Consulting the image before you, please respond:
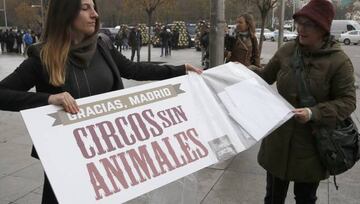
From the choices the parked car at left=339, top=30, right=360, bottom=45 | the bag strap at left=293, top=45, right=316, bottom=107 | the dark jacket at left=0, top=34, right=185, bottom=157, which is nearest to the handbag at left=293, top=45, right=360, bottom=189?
the bag strap at left=293, top=45, right=316, bottom=107

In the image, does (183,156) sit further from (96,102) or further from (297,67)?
(297,67)

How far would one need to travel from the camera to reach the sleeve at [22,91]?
2.32 meters

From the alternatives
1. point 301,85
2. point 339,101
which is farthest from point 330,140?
point 301,85

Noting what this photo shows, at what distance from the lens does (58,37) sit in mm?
2447

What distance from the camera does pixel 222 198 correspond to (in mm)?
4410

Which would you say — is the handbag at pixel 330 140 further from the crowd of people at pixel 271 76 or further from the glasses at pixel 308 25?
the glasses at pixel 308 25

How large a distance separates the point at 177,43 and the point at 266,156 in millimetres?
30093

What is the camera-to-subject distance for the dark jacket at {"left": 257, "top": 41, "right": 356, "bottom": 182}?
2791 mm

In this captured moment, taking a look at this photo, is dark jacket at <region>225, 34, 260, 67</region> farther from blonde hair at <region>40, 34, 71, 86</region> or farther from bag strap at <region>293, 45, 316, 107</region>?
blonde hair at <region>40, 34, 71, 86</region>

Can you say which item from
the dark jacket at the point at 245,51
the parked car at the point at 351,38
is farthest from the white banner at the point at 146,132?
the parked car at the point at 351,38

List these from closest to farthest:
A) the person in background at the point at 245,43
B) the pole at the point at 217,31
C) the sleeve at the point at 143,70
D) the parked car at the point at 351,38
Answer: the sleeve at the point at 143,70 < the pole at the point at 217,31 < the person in background at the point at 245,43 < the parked car at the point at 351,38

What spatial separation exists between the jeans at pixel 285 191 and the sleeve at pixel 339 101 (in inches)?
21.2

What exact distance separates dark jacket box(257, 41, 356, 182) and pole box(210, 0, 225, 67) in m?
3.10

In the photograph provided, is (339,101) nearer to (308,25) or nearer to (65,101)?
(308,25)
